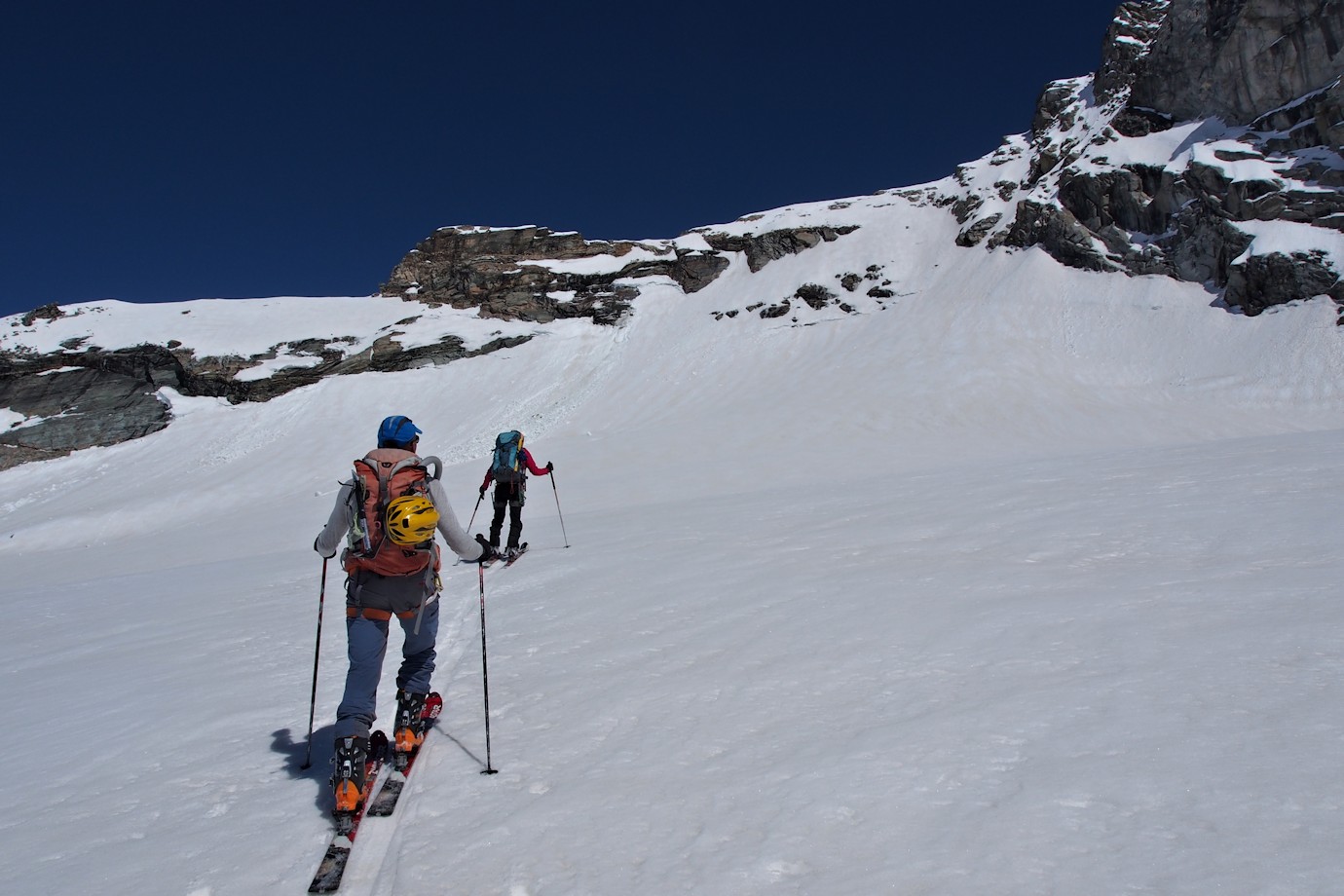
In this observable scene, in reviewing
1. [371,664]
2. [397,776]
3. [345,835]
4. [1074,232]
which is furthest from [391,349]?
[345,835]

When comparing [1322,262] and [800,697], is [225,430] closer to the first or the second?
[800,697]

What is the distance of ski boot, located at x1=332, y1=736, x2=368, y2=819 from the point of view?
10.8ft

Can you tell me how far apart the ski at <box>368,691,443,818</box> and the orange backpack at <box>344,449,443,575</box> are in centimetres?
94

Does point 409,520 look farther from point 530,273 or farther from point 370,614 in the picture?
point 530,273

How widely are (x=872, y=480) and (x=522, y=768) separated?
42.2 ft

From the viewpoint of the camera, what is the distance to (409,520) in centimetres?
378

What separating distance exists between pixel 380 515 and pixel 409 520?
22 centimetres

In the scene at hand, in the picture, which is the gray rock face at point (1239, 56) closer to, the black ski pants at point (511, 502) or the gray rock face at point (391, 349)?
the gray rock face at point (391, 349)

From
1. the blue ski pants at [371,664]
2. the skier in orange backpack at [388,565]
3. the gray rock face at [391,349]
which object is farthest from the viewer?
the gray rock face at [391,349]

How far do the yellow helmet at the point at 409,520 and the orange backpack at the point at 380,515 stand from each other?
0.07 metres

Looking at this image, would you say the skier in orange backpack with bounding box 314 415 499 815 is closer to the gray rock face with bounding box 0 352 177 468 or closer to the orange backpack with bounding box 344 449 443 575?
the orange backpack with bounding box 344 449 443 575

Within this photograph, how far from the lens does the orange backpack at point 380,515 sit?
12.8 ft

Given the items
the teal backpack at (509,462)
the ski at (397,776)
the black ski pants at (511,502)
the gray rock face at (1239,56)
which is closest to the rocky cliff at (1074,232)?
the gray rock face at (1239,56)

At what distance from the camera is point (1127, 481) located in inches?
410
